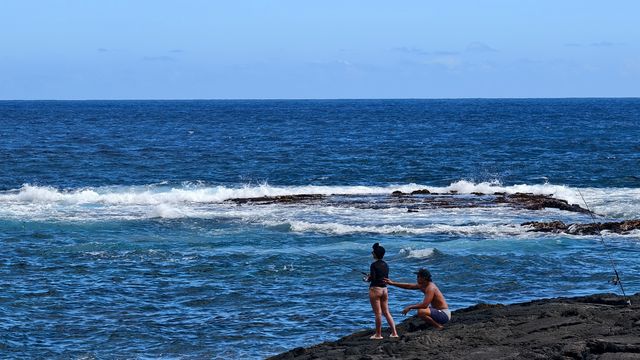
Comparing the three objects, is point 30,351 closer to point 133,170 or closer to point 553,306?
point 553,306

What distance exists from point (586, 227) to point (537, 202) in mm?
5997

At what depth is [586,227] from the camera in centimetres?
2875

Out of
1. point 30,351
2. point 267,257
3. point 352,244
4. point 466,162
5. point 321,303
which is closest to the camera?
point 30,351

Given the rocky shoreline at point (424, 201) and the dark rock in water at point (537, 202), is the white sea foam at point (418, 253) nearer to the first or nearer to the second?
the rocky shoreline at point (424, 201)

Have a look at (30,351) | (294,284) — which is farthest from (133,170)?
(30,351)

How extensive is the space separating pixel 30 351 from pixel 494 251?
1257 centimetres

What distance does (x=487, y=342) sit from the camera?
1377 centimetres

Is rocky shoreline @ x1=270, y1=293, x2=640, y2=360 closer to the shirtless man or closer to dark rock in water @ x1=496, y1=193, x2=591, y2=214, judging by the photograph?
the shirtless man

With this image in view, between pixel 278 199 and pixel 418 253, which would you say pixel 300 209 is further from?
pixel 418 253

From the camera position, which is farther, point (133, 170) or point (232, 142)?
point (232, 142)

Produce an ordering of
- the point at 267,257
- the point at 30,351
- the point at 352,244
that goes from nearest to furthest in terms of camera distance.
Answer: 1. the point at 30,351
2. the point at 267,257
3. the point at 352,244

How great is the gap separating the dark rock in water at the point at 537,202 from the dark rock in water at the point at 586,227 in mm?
3700

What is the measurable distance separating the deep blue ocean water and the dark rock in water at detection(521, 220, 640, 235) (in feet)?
1.76

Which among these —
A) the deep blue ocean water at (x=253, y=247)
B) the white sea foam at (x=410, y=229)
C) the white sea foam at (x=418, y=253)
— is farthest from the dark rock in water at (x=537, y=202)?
the white sea foam at (x=418, y=253)
